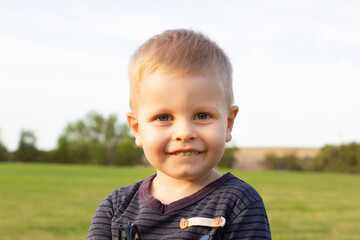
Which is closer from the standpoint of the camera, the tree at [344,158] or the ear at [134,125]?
the ear at [134,125]

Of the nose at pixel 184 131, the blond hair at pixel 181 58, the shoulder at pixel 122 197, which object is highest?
the blond hair at pixel 181 58

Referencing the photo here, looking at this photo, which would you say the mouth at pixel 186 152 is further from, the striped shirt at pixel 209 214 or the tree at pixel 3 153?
the tree at pixel 3 153

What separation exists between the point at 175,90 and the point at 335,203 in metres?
13.7

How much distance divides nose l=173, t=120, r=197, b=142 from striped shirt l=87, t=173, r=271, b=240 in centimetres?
26

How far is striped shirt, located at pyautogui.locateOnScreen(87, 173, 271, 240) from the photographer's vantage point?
6.31 ft

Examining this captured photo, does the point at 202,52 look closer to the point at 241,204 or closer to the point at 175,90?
the point at 175,90

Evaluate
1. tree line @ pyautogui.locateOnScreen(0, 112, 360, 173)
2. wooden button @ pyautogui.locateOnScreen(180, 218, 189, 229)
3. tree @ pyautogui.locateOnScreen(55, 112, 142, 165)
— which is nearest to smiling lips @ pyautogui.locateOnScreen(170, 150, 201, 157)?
wooden button @ pyautogui.locateOnScreen(180, 218, 189, 229)

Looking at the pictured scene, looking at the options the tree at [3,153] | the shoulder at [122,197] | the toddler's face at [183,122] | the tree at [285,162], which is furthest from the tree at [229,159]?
the toddler's face at [183,122]

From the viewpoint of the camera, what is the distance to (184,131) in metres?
1.86

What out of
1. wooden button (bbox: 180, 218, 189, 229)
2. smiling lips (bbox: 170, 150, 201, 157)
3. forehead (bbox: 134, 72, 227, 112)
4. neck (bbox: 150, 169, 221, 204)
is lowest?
wooden button (bbox: 180, 218, 189, 229)

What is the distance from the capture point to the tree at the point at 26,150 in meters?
57.5

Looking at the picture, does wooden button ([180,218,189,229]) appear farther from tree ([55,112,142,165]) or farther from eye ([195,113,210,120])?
tree ([55,112,142,165])

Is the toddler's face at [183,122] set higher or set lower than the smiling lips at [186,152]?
higher

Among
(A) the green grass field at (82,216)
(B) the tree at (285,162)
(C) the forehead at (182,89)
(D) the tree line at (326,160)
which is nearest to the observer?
(C) the forehead at (182,89)
